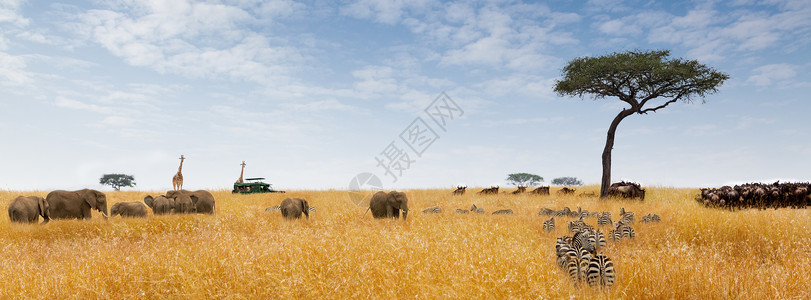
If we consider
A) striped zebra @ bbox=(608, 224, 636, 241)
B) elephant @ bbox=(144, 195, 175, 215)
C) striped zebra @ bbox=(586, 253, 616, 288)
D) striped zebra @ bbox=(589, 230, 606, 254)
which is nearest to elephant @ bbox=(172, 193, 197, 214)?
elephant @ bbox=(144, 195, 175, 215)

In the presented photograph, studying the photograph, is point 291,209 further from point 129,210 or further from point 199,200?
point 129,210

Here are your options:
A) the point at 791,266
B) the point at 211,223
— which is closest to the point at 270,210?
the point at 211,223

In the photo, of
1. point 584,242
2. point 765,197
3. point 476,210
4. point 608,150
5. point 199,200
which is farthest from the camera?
point 608,150

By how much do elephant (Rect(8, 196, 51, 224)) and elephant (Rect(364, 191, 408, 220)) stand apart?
9943mm

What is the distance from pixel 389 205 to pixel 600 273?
32.4 ft

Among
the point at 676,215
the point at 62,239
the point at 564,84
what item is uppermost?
the point at 564,84

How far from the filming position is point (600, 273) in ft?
19.0

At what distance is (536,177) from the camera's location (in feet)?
204

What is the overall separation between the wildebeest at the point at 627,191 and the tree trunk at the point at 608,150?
5.32 feet

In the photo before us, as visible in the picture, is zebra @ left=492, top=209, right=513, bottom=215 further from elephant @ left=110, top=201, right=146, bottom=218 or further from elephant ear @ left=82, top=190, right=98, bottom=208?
elephant ear @ left=82, top=190, right=98, bottom=208

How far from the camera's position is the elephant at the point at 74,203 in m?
13.7

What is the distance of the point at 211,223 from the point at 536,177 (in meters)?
54.1

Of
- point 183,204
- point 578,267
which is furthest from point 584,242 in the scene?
point 183,204

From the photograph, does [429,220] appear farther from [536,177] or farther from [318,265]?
[536,177]
